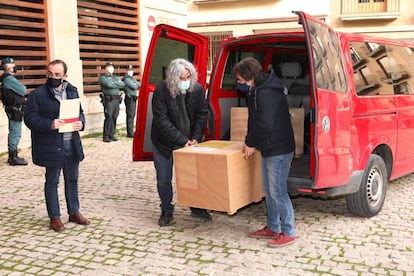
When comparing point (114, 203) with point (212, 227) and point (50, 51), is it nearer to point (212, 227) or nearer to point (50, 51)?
point (212, 227)

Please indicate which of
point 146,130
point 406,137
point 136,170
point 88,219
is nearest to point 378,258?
point 406,137

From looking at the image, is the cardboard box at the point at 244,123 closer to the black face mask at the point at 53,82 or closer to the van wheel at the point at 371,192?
the van wheel at the point at 371,192

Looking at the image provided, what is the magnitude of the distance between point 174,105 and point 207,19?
20.8 metres

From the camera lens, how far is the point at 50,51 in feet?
37.8

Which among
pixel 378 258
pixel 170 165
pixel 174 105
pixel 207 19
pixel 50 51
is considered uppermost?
pixel 207 19

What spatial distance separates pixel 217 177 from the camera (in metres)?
4.53

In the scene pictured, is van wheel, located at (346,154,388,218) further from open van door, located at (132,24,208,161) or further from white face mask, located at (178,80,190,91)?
open van door, located at (132,24,208,161)

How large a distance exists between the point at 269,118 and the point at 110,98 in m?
7.42

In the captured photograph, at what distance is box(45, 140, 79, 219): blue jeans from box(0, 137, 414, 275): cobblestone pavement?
0.23 meters

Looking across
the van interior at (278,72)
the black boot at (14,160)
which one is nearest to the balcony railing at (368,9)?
the van interior at (278,72)

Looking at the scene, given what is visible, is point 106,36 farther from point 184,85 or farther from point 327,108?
point 327,108

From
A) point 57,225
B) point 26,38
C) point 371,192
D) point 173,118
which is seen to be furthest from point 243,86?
point 26,38

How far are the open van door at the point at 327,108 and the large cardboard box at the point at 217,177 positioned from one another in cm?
59

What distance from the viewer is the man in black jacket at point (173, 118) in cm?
494
